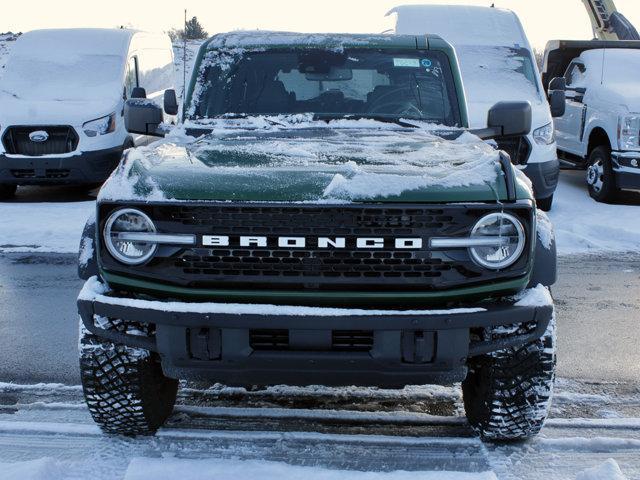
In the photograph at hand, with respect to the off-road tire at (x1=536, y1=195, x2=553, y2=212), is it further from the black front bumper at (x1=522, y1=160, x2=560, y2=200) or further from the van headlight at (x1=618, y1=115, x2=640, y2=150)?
the van headlight at (x1=618, y1=115, x2=640, y2=150)

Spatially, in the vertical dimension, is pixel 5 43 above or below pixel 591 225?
below

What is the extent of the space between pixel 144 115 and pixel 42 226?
16.8ft

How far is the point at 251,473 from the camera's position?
3484mm

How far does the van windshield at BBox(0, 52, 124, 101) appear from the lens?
1209 centimetres

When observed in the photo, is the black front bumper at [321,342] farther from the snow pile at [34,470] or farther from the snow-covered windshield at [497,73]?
the snow-covered windshield at [497,73]

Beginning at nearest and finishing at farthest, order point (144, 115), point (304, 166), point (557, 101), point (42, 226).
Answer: point (304, 166)
point (144, 115)
point (557, 101)
point (42, 226)

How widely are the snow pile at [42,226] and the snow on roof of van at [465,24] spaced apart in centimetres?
500

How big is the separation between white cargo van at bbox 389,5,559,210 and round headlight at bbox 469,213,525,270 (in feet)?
23.3

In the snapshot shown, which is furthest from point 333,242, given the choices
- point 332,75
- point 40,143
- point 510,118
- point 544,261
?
point 40,143

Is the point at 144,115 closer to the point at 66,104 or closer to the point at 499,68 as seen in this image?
the point at 66,104

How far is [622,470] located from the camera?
3.68m

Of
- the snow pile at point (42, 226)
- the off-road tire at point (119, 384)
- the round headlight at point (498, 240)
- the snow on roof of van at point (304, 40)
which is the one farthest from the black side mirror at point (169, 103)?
the snow pile at point (42, 226)

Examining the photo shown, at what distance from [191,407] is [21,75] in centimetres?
948

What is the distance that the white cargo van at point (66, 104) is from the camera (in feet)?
37.8
